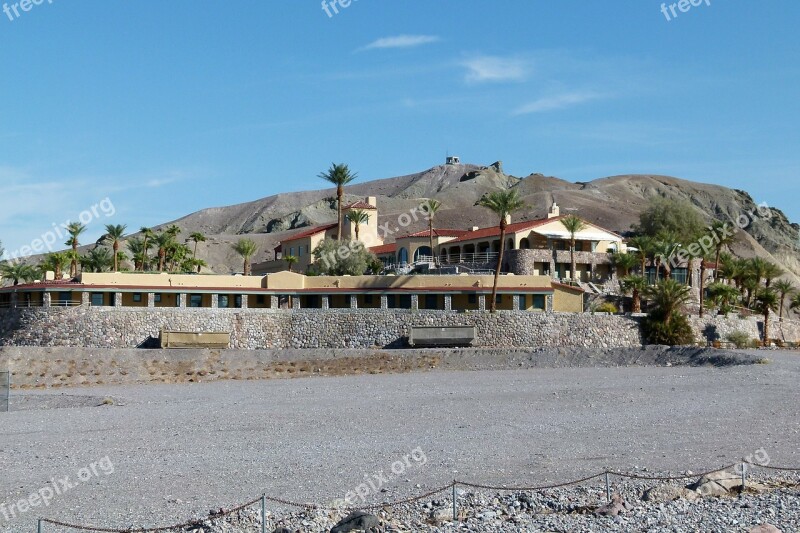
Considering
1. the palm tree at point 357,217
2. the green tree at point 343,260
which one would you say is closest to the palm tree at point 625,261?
the green tree at point 343,260

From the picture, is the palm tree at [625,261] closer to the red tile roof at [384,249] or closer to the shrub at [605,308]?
the shrub at [605,308]

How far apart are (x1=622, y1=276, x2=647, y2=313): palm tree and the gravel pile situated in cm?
4693

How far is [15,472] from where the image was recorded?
76.1ft

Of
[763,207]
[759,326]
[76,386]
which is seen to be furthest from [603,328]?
[763,207]

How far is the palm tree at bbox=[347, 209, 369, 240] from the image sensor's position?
86.7 m

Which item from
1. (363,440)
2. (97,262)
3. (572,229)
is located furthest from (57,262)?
(363,440)

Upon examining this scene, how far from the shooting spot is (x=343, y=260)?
7544 centimetres

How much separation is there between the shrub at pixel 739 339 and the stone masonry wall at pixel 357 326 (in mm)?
7753

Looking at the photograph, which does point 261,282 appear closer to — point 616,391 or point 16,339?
point 16,339

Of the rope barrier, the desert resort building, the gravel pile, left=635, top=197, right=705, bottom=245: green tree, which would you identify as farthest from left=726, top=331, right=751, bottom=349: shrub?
the gravel pile

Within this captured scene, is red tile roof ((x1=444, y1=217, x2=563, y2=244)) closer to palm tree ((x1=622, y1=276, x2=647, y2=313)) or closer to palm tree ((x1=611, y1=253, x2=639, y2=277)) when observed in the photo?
palm tree ((x1=611, y1=253, x2=639, y2=277))

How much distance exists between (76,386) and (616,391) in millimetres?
28259

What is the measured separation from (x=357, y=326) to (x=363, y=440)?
35413mm

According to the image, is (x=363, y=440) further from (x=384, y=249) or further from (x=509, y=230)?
(x=384, y=249)
